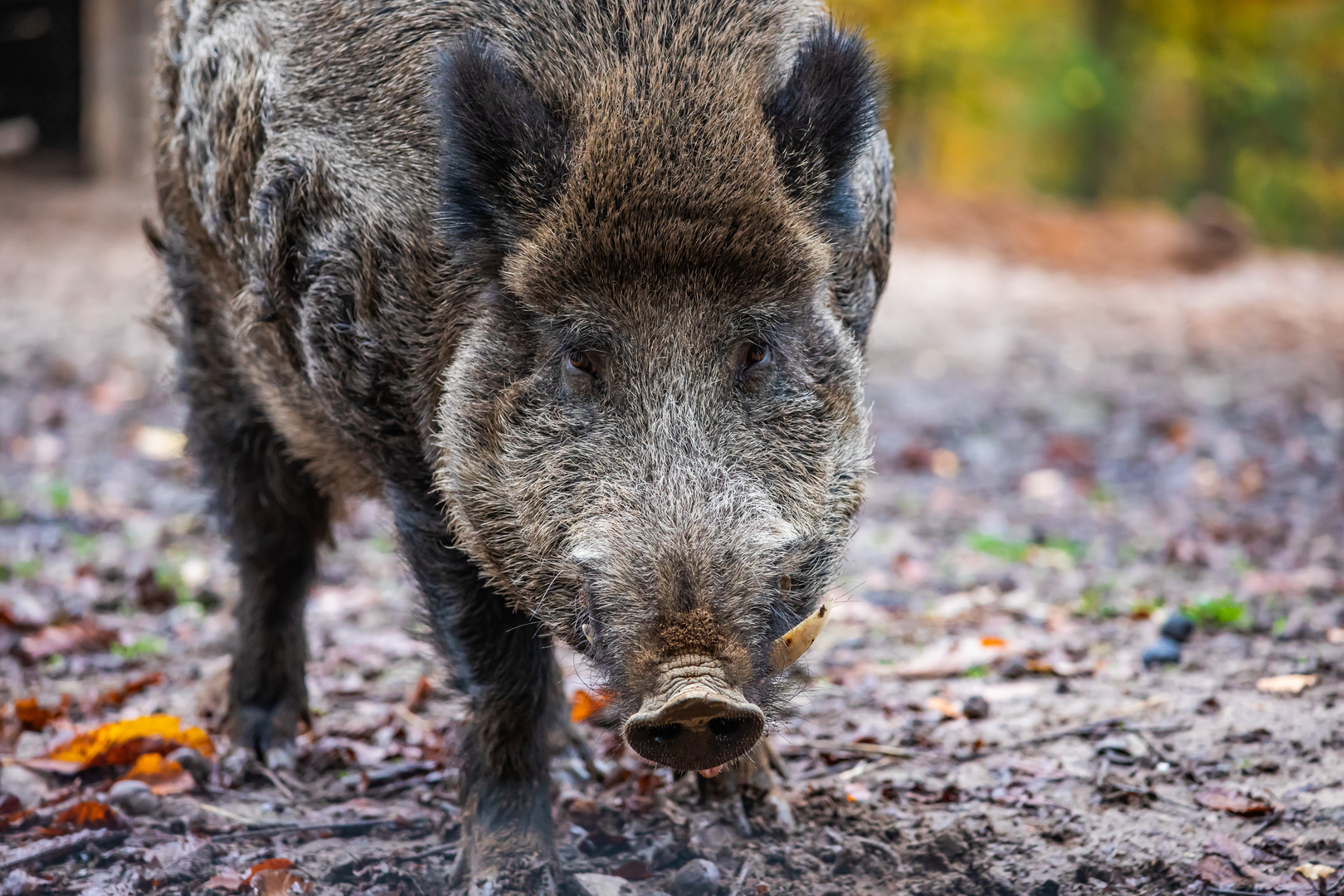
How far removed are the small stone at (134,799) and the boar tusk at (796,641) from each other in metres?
1.93

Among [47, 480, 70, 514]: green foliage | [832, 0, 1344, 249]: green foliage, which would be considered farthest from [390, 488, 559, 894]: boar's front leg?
[832, 0, 1344, 249]: green foliage

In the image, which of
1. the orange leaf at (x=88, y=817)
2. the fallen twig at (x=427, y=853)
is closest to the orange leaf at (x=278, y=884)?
the fallen twig at (x=427, y=853)

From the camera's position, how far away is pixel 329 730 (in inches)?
173

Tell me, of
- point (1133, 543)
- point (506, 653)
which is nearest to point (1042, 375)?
point (1133, 543)

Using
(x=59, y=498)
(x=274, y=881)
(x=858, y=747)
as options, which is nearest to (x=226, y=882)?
(x=274, y=881)

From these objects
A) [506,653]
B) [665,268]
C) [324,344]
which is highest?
[665,268]

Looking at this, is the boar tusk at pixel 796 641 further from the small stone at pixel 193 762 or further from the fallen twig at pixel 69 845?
the small stone at pixel 193 762

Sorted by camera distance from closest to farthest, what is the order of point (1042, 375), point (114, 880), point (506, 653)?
point (114, 880) < point (506, 653) < point (1042, 375)

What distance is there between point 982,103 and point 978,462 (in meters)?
17.2

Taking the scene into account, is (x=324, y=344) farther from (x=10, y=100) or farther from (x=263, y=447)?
(x=10, y=100)

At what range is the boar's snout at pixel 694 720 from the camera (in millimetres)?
2184

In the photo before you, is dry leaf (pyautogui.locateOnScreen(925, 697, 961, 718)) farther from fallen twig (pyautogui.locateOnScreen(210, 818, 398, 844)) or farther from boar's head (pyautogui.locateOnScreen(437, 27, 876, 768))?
fallen twig (pyautogui.locateOnScreen(210, 818, 398, 844))

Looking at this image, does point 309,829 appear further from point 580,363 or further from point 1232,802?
point 1232,802

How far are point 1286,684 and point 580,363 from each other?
262 centimetres
